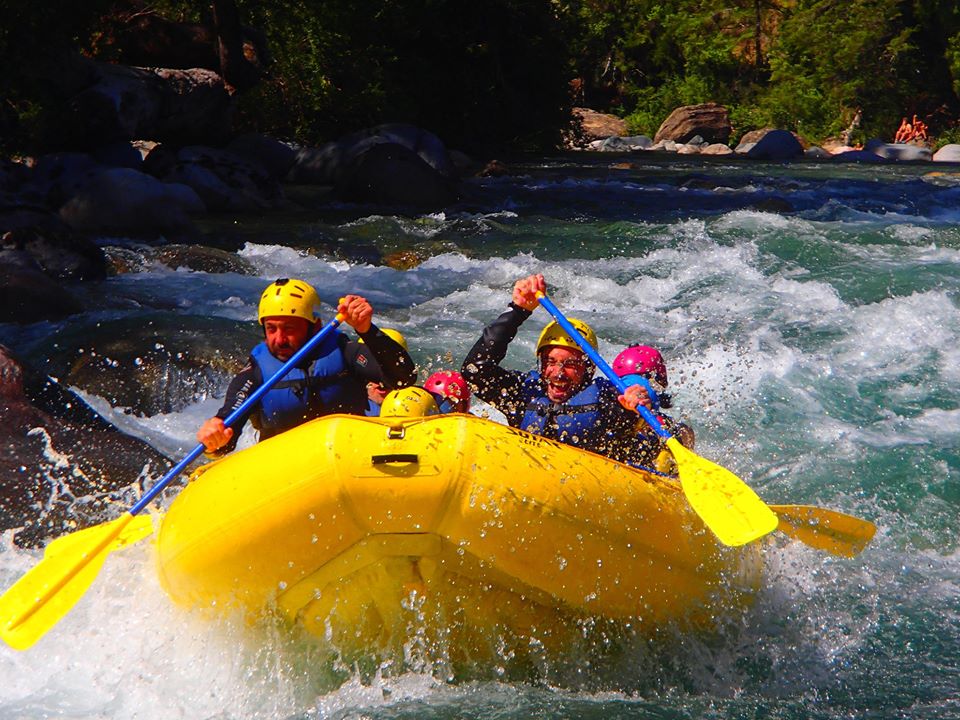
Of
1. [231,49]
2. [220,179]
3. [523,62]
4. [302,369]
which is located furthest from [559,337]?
[523,62]

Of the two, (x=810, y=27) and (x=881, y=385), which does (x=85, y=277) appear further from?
(x=810, y=27)

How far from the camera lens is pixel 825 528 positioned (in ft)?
14.4

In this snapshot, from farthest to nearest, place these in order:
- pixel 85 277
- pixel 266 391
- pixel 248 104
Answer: pixel 248 104 → pixel 85 277 → pixel 266 391

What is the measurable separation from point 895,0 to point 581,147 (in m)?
8.41

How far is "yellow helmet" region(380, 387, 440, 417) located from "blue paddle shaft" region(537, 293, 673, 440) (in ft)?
1.98

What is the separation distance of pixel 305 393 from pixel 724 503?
1623 mm

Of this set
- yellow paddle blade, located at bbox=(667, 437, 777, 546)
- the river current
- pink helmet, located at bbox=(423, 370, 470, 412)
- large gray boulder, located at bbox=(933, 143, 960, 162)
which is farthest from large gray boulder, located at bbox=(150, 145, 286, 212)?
large gray boulder, located at bbox=(933, 143, 960, 162)

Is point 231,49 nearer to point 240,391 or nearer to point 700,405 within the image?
point 700,405

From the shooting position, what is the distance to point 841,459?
6480mm

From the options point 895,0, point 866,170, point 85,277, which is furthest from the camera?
→ point 895,0

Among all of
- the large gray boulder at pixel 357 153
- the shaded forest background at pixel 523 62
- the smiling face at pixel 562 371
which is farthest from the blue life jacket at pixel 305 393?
the large gray boulder at pixel 357 153

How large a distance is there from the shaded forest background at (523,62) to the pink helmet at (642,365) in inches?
376

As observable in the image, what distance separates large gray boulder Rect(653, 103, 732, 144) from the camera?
2516 cm

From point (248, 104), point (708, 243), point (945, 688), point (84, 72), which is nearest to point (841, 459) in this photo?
point (945, 688)
